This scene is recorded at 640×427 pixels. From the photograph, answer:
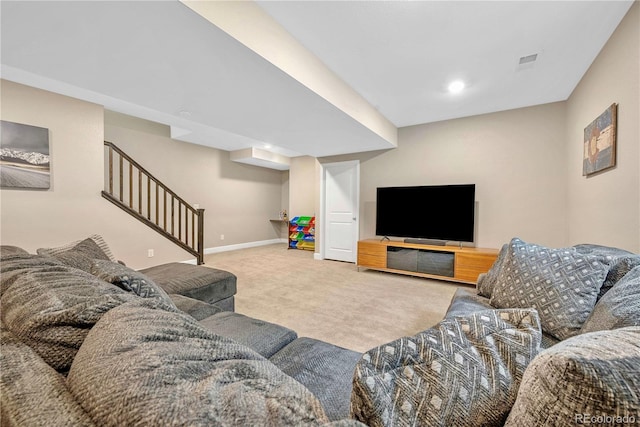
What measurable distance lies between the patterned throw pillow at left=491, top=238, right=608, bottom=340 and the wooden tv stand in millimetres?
2069

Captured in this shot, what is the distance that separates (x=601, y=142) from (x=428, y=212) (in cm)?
193

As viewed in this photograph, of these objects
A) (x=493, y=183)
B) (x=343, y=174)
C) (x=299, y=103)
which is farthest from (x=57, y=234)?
(x=493, y=183)

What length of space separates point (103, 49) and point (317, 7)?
4.91 ft

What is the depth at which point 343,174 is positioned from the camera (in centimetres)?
497

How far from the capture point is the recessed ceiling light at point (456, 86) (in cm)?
280

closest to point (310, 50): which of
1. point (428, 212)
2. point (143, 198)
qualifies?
point (428, 212)

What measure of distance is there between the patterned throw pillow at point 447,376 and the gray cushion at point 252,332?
0.76 metres

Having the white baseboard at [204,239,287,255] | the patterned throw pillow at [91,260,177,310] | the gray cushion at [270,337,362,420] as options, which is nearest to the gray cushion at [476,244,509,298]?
the gray cushion at [270,337,362,420]

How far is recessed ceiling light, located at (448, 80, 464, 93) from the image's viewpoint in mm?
2797

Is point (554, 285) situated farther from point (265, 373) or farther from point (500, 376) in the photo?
point (265, 373)

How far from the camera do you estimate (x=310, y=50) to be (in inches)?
89.0

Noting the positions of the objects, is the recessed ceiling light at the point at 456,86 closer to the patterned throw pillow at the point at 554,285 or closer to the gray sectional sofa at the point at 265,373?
the patterned throw pillow at the point at 554,285

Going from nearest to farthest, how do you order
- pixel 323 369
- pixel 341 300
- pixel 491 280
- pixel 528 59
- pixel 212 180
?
1. pixel 323 369
2. pixel 491 280
3. pixel 528 59
4. pixel 341 300
5. pixel 212 180

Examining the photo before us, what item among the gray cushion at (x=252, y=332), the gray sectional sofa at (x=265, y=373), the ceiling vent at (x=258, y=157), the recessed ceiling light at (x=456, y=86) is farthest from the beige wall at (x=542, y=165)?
the gray cushion at (x=252, y=332)
